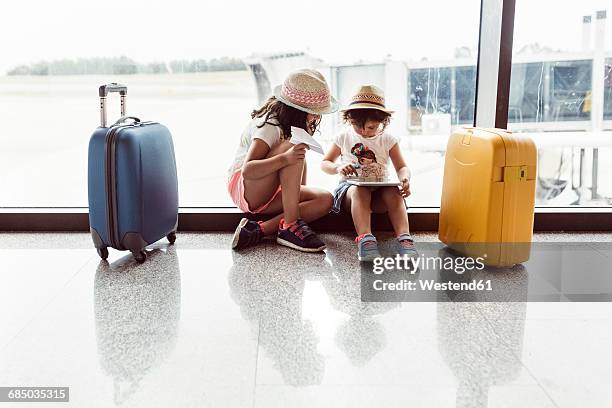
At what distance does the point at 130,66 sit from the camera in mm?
2654

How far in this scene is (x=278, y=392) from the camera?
1.28 meters

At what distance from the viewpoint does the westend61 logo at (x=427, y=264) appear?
208cm

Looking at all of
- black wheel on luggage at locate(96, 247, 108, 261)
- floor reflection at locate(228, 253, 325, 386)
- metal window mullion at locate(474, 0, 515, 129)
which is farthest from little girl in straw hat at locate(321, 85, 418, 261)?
black wheel on luggage at locate(96, 247, 108, 261)

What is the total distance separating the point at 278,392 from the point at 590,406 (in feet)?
2.08

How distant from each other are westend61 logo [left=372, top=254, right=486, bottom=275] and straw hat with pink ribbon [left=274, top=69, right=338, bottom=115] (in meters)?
0.59

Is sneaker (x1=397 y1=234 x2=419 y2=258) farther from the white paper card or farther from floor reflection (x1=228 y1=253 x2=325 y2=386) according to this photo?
the white paper card

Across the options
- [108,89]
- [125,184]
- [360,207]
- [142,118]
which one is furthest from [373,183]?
[142,118]

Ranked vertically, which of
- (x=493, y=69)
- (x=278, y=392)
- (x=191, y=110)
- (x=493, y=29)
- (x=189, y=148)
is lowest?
(x=278, y=392)

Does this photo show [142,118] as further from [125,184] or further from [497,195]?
[497,195]

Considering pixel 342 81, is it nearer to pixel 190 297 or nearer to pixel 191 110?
pixel 191 110

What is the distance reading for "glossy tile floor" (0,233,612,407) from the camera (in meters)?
1.28

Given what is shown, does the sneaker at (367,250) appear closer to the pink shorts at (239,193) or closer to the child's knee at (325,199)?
the child's knee at (325,199)

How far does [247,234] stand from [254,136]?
0.38 metres

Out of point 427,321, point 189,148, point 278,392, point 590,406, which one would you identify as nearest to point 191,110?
point 189,148
